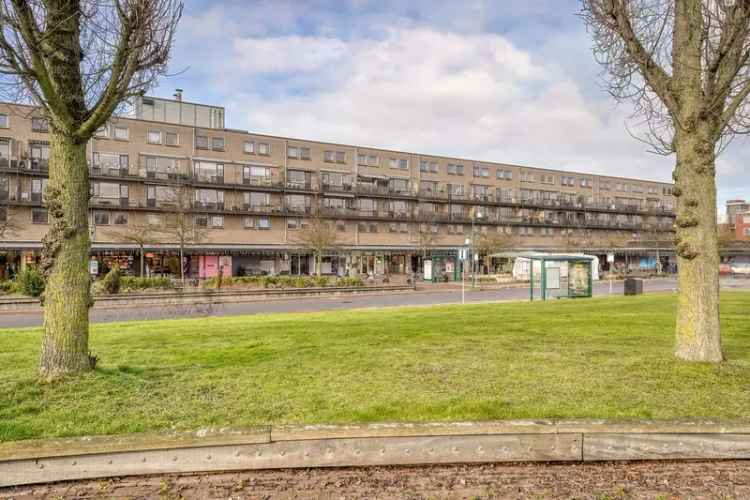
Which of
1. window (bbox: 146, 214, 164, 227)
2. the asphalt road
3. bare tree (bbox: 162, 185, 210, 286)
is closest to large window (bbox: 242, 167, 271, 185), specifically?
bare tree (bbox: 162, 185, 210, 286)

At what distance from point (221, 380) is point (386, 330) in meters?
4.86

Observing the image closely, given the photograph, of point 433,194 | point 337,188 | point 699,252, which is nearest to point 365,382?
point 699,252

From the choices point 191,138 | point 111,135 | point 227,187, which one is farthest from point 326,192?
point 111,135

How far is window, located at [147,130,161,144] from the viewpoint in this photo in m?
46.6

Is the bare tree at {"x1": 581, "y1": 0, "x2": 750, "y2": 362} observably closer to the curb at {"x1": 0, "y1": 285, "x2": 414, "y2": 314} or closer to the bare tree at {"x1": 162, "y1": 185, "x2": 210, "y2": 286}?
the curb at {"x1": 0, "y1": 285, "x2": 414, "y2": 314}

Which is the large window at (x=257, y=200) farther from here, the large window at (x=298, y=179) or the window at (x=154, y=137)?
the window at (x=154, y=137)

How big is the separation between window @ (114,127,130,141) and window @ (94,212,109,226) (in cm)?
731

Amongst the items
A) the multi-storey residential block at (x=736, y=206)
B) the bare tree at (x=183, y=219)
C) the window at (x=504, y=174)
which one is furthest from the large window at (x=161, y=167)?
the multi-storey residential block at (x=736, y=206)

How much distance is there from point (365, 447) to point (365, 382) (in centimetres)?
167

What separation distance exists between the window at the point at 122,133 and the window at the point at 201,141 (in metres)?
6.24

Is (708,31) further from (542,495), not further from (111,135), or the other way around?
(111,135)

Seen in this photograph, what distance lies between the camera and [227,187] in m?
49.3

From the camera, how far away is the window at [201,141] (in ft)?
160

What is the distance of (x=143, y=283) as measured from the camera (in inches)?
1137
